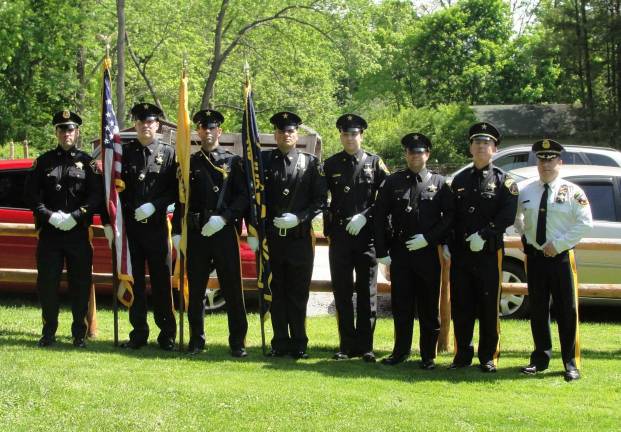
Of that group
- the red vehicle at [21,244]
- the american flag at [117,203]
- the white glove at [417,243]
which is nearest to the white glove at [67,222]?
the american flag at [117,203]

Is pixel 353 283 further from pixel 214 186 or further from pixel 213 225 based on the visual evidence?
pixel 214 186

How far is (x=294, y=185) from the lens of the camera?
24.7ft

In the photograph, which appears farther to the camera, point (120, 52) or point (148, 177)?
point (120, 52)

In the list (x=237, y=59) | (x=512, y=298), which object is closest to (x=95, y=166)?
(x=512, y=298)

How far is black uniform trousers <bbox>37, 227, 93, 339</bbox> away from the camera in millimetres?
7777

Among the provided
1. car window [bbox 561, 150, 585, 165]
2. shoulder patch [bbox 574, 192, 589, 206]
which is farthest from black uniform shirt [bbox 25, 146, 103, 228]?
car window [bbox 561, 150, 585, 165]

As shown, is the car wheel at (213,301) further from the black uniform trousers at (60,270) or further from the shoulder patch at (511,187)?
the shoulder patch at (511,187)

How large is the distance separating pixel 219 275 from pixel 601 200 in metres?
4.65

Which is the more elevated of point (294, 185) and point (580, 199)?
point (294, 185)

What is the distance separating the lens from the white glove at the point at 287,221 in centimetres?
735

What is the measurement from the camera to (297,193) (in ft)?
24.7

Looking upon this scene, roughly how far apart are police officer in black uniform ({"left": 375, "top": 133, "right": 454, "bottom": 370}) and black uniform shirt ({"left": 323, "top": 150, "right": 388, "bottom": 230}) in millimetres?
237

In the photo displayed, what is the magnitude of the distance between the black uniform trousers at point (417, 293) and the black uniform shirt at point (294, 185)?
0.84m

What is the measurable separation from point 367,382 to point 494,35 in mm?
50321
